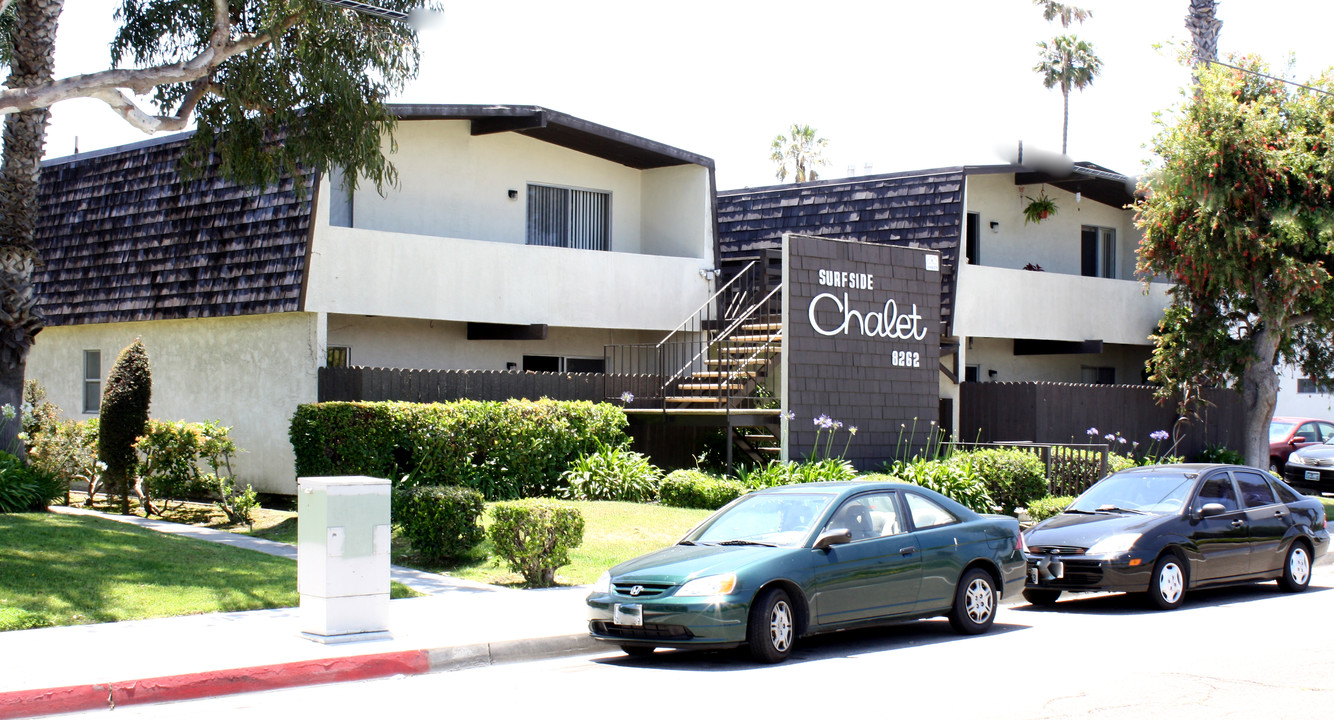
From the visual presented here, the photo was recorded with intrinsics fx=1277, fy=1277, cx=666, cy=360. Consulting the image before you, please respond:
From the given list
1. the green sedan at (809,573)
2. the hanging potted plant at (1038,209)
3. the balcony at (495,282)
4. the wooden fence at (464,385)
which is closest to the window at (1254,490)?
the green sedan at (809,573)

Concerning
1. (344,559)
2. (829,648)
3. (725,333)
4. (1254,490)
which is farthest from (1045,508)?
(344,559)

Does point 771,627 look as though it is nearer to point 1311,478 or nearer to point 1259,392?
point 1259,392

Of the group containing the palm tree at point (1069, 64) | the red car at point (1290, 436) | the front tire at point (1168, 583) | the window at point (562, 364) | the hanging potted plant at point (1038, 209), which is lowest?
the front tire at point (1168, 583)

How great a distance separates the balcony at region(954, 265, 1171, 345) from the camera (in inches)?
958

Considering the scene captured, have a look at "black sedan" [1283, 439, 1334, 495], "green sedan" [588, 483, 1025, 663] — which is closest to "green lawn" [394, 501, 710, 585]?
"green sedan" [588, 483, 1025, 663]

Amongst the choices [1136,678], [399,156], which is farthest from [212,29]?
[1136,678]

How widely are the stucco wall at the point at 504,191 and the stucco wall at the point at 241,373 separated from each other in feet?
8.12

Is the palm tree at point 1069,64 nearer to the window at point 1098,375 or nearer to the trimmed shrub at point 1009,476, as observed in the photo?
the window at point 1098,375

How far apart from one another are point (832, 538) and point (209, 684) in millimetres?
4677

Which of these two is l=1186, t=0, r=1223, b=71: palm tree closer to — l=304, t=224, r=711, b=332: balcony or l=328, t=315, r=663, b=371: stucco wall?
l=304, t=224, r=711, b=332: balcony

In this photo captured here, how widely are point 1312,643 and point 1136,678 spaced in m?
2.44

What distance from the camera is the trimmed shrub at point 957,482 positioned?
1917 centimetres

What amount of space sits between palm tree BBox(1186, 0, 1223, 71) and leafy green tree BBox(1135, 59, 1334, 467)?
338 cm

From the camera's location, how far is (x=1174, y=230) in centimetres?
2323
